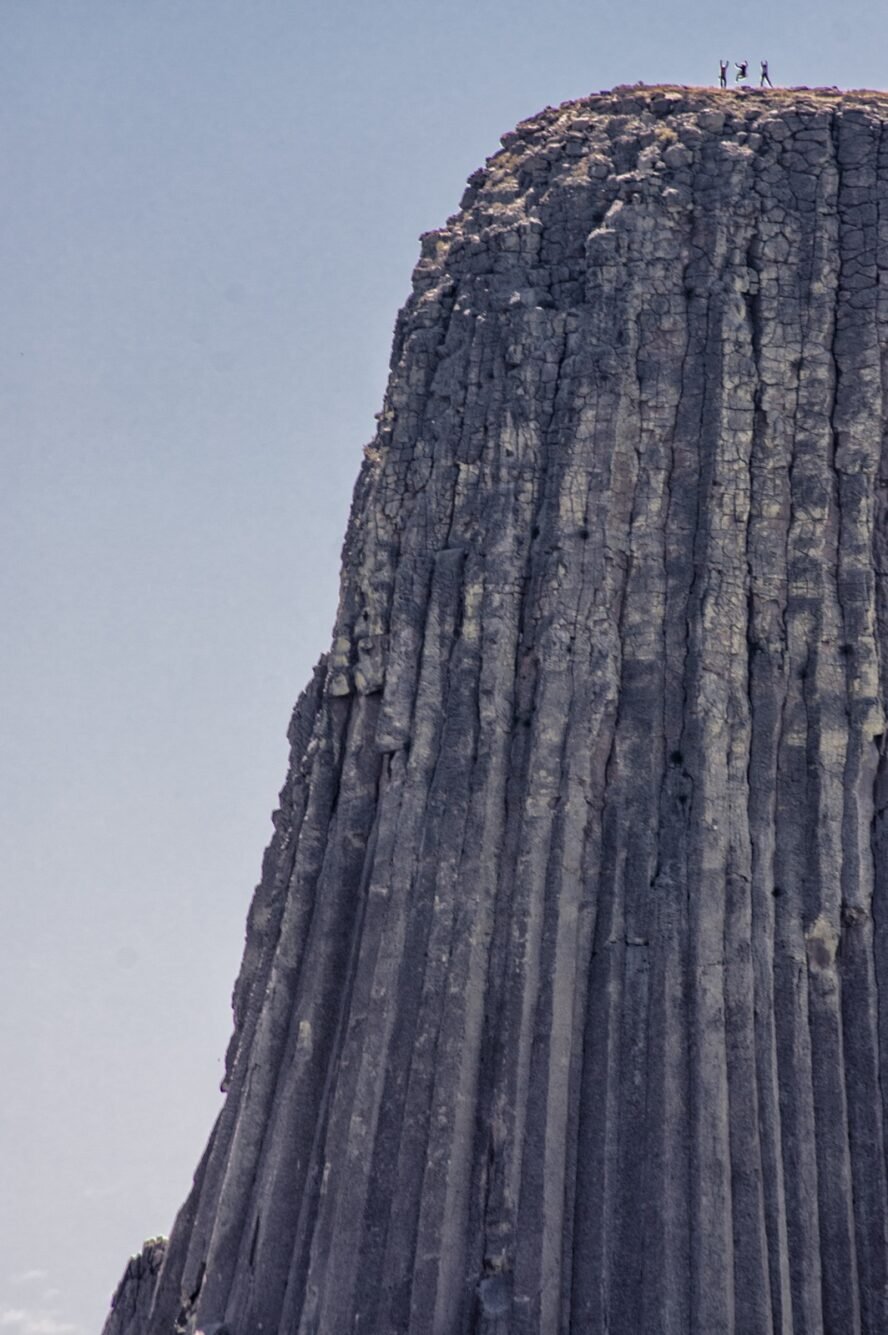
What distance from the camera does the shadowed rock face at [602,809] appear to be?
1110 inches

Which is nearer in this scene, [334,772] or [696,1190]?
[696,1190]

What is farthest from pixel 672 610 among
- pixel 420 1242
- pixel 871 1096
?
pixel 420 1242

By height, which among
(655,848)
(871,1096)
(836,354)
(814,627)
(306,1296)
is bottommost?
(306,1296)

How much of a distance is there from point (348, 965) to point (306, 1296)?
443 cm

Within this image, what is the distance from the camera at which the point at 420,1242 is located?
28125mm

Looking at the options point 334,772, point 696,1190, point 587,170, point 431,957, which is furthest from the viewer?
point 587,170

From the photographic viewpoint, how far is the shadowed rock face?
28203 millimetres

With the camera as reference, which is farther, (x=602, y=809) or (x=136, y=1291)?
(x=136, y=1291)

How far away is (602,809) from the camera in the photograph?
3059 cm

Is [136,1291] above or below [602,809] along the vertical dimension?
below

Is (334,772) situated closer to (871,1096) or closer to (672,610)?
(672,610)

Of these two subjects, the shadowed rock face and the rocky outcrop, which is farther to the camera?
the rocky outcrop

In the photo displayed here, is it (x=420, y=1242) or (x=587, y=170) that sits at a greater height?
(x=587, y=170)

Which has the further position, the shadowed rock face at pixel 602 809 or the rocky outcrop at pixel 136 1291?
the rocky outcrop at pixel 136 1291
